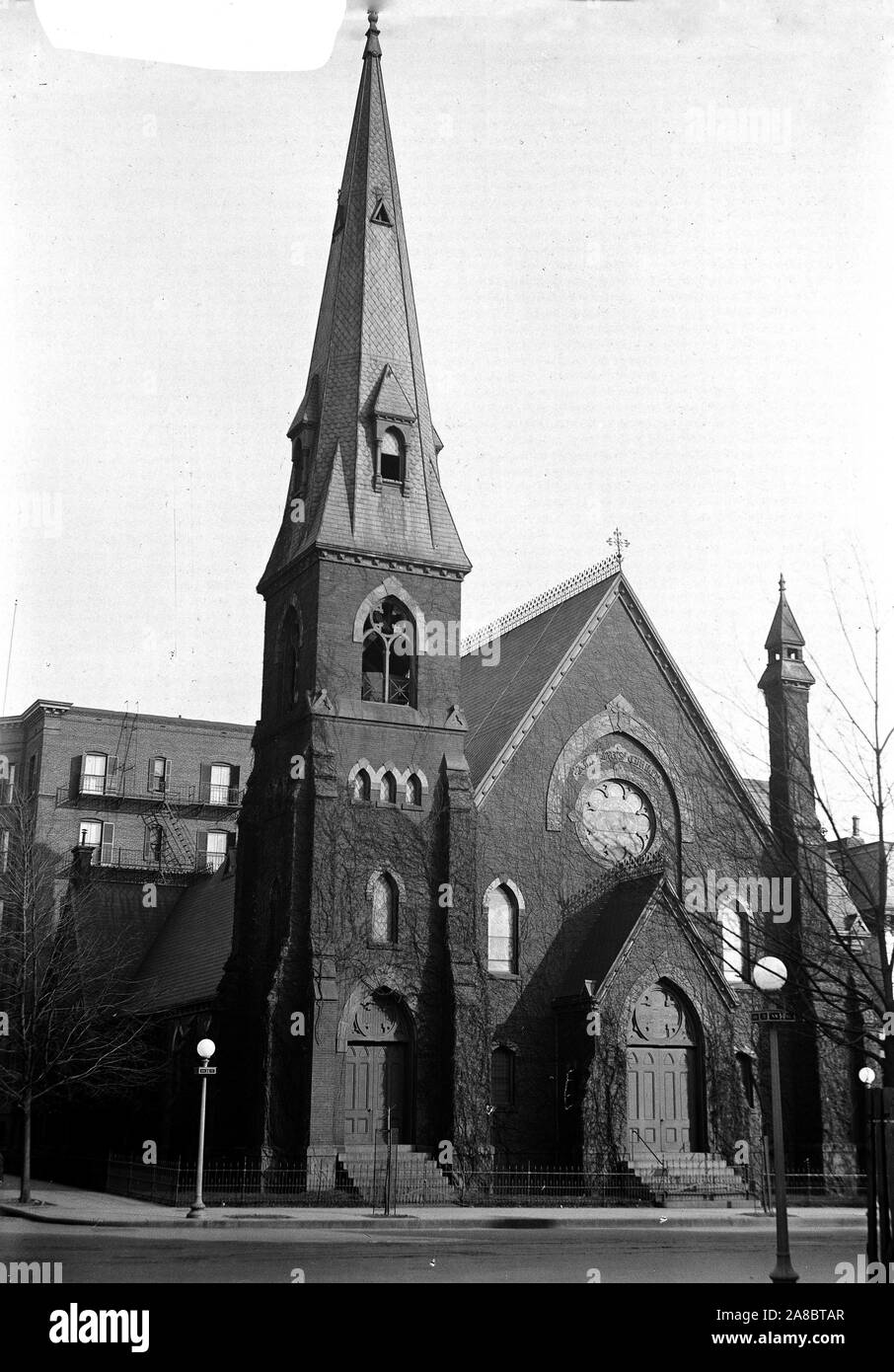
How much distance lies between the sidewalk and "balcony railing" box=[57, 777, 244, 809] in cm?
3174

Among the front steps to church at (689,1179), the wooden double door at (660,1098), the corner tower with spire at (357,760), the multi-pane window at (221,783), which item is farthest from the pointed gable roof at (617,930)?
the multi-pane window at (221,783)

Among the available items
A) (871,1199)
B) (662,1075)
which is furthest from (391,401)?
(871,1199)

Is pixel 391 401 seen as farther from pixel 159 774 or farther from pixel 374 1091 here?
pixel 159 774

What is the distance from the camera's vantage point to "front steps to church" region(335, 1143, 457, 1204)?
30.2m

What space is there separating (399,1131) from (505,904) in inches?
250

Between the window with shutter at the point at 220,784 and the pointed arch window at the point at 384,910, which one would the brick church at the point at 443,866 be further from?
the window with shutter at the point at 220,784

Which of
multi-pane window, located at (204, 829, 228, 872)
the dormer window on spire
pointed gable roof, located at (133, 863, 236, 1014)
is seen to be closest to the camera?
the dormer window on spire

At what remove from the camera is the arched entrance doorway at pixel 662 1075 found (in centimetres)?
3391

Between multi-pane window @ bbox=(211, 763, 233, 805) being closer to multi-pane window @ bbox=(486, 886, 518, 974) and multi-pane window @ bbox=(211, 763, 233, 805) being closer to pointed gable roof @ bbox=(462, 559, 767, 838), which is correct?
pointed gable roof @ bbox=(462, 559, 767, 838)

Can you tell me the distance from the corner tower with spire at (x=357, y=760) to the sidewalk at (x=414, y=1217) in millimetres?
3686

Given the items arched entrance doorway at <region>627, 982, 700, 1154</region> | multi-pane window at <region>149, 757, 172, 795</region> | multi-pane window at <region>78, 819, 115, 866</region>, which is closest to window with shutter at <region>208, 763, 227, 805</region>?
multi-pane window at <region>149, 757, 172, 795</region>

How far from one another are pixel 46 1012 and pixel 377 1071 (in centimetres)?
763
